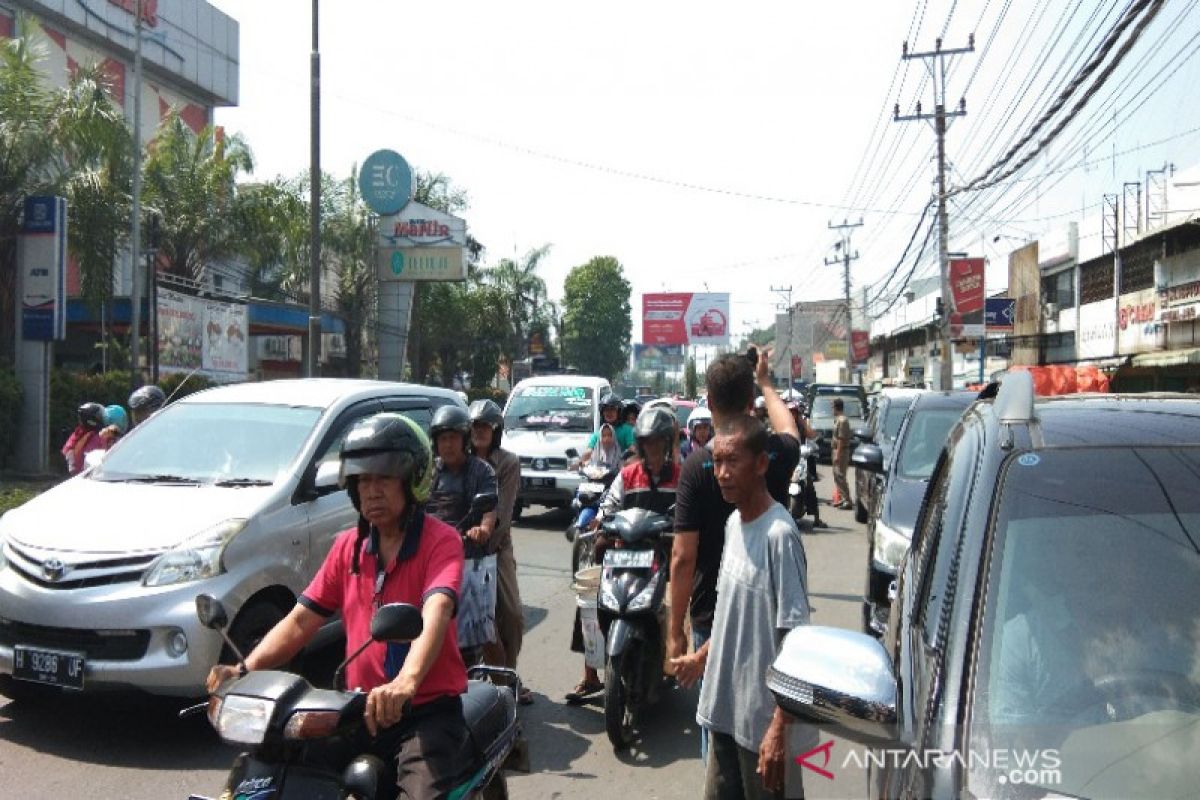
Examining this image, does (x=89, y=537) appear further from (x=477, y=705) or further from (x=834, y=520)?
(x=834, y=520)

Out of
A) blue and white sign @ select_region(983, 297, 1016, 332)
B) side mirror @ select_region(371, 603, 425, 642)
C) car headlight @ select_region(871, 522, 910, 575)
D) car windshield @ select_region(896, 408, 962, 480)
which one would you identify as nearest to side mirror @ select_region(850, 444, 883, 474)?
car windshield @ select_region(896, 408, 962, 480)

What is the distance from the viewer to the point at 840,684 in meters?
2.09

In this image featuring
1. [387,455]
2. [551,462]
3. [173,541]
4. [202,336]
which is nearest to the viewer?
[387,455]

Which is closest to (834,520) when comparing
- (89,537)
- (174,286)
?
(89,537)

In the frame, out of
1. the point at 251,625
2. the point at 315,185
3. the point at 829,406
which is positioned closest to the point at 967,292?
the point at 829,406

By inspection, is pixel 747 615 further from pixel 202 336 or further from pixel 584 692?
pixel 202 336

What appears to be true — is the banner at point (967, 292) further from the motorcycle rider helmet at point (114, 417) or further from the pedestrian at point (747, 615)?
the pedestrian at point (747, 615)

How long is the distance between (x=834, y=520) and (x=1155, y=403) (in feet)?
41.5

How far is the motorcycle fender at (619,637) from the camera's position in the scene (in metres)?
5.32

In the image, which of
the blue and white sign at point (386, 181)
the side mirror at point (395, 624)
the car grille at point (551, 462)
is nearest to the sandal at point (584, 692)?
the side mirror at point (395, 624)

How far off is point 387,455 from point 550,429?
37.9 feet

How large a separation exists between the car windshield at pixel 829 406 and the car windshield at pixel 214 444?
22817mm

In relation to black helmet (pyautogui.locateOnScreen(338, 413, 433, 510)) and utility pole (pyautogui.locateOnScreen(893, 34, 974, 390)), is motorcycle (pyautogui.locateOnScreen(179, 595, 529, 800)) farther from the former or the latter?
utility pole (pyautogui.locateOnScreen(893, 34, 974, 390))

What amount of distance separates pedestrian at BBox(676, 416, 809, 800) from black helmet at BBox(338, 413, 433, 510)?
0.92m
